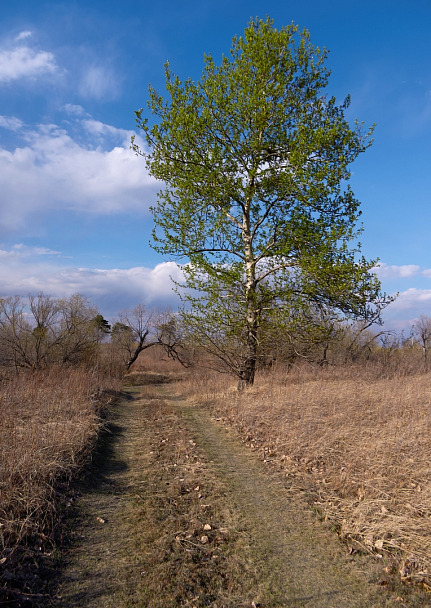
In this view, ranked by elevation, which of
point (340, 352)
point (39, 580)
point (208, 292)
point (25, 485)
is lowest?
point (39, 580)

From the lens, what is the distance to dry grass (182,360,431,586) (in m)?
4.50

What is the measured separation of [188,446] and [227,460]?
1123 millimetres

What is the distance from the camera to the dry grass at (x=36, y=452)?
4.32m

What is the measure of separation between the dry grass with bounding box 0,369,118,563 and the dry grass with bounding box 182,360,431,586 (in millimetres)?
3635

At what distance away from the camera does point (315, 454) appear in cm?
692

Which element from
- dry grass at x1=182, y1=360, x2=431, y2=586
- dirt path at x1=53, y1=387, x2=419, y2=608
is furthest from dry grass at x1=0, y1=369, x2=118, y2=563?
dry grass at x1=182, y1=360, x2=431, y2=586

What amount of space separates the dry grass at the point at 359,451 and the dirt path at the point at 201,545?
1.50 ft

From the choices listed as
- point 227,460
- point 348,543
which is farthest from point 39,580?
point 227,460

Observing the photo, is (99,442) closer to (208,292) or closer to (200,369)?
(208,292)

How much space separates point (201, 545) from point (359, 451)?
348 cm

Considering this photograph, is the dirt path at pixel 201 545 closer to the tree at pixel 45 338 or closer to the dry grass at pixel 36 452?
the dry grass at pixel 36 452

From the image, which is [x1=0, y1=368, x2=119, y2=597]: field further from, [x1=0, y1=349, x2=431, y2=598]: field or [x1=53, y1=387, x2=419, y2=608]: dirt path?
[x1=53, y1=387, x2=419, y2=608]: dirt path

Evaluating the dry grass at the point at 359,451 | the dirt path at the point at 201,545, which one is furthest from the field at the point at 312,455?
the dirt path at the point at 201,545

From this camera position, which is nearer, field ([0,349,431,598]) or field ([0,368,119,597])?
field ([0,368,119,597])
